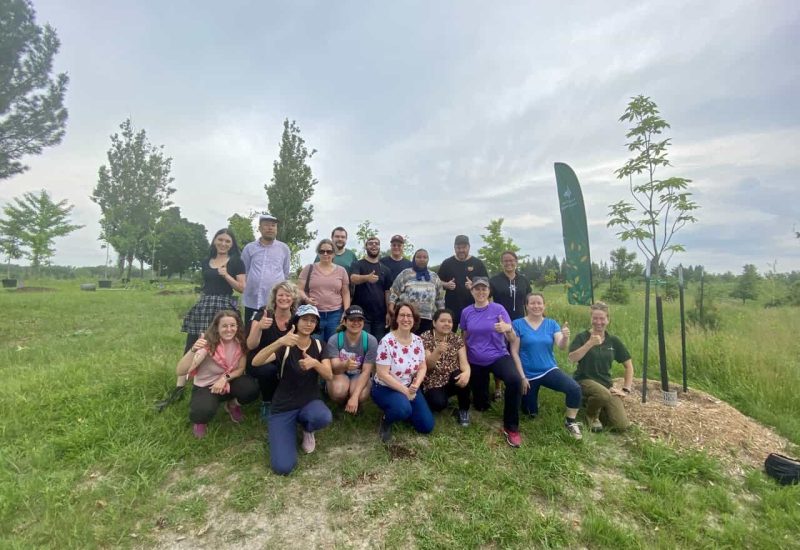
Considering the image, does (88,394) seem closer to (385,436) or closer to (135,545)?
(135,545)

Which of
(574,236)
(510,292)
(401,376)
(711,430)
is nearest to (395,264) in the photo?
(510,292)

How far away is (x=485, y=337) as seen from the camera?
443cm

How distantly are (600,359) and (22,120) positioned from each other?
17215mm

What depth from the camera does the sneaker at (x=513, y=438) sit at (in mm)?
4008

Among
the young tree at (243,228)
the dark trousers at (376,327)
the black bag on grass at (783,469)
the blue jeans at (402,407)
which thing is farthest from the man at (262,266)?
the young tree at (243,228)

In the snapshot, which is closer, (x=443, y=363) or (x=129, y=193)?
(x=443, y=363)

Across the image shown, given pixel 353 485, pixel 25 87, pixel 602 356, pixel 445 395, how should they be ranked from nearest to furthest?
pixel 353 485
pixel 445 395
pixel 602 356
pixel 25 87

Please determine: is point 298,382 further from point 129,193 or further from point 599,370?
point 129,193

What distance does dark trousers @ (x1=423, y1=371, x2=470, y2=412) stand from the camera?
4.30 m

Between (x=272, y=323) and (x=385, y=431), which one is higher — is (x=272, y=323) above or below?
above

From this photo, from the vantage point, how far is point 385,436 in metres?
4.02

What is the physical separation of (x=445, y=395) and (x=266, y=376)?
2.05 metres

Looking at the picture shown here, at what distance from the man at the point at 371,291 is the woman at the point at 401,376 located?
962mm

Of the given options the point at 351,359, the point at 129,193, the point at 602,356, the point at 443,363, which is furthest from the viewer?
the point at 129,193
